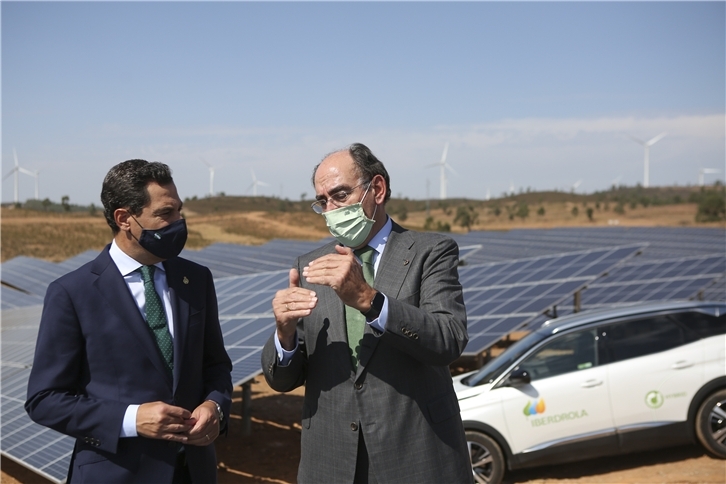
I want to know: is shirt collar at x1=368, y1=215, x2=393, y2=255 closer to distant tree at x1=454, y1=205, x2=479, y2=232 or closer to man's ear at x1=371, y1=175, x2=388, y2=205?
man's ear at x1=371, y1=175, x2=388, y2=205

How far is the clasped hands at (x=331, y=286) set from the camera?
270 centimetres

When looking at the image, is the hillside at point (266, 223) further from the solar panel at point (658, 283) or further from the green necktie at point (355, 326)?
the green necktie at point (355, 326)

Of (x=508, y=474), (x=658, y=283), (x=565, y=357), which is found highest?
(x=565, y=357)

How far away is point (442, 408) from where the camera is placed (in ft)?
10.1

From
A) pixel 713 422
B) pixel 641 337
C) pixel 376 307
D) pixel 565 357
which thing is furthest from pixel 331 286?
pixel 713 422

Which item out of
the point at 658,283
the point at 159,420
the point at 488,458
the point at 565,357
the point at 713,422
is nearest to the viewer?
the point at 159,420

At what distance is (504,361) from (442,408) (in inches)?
199

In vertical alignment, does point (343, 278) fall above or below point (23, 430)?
above

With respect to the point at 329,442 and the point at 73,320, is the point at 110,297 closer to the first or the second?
the point at 73,320

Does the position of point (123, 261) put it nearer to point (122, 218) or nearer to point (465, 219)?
point (122, 218)

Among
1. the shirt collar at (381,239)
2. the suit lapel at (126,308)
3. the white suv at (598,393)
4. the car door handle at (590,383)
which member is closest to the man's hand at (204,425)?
the suit lapel at (126,308)

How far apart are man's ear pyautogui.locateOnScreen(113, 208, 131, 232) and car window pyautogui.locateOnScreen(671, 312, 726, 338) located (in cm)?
667

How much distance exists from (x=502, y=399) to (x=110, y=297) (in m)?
5.27

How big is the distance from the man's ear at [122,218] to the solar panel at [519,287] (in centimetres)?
658
